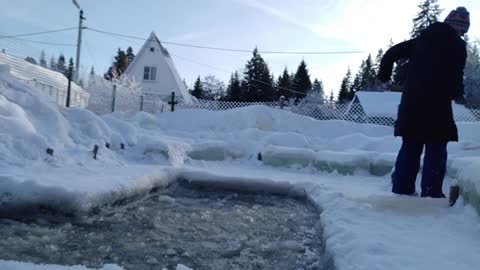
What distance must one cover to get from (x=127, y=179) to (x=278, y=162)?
3033 millimetres

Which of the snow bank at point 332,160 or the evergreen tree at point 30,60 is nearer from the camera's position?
the snow bank at point 332,160

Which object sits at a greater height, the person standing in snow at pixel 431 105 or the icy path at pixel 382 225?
the person standing in snow at pixel 431 105

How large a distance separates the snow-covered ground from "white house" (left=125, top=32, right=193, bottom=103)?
48.6 feet

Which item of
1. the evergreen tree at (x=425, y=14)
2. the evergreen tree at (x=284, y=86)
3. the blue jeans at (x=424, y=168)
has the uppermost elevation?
the evergreen tree at (x=425, y=14)

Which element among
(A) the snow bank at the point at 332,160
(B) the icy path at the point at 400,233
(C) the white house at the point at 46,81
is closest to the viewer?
(B) the icy path at the point at 400,233

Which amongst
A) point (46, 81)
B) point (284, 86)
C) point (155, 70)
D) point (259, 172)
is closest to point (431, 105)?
point (259, 172)

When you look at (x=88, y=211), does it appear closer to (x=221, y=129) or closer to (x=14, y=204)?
(x=14, y=204)

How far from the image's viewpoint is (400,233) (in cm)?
184

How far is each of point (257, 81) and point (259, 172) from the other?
30.6 m

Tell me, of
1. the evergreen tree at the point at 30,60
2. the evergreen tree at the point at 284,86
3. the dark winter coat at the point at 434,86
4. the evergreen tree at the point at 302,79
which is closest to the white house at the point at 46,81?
the evergreen tree at the point at 30,60

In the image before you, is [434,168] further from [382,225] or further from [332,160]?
[332,160]

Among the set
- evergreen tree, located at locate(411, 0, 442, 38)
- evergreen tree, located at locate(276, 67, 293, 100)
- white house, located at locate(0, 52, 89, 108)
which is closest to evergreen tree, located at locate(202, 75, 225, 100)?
evergreen tree, located at locate(276, 67, 293, 100)

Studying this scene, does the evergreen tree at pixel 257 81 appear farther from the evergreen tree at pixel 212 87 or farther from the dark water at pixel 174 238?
the dark water at pixel 174 238

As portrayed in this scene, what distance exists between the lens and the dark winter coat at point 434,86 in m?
2.79
